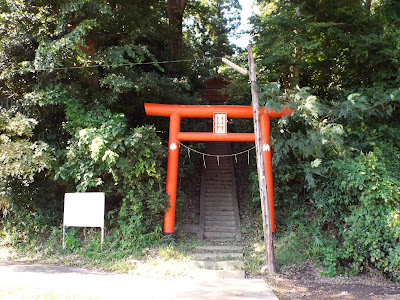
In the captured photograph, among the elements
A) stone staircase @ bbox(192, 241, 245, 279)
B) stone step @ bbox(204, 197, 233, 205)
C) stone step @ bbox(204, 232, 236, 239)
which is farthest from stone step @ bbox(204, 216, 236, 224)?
stone staircase @ bbox(192, 241, 245, 279)

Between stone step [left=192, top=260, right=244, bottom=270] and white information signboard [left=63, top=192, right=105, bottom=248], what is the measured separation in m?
2.80

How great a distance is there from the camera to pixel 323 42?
11883mm

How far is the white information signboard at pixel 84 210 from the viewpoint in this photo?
8.53 m

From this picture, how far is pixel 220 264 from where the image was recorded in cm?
793

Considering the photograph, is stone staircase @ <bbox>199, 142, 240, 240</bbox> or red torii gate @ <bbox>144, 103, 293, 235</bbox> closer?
red torii gate @ <bbox>144, 103, 293, 235</bbox>

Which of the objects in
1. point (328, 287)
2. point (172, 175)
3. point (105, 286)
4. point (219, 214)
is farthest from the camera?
point (219, 214)

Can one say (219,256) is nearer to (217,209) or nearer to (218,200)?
(217,209)

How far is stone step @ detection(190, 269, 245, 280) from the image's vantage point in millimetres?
7287

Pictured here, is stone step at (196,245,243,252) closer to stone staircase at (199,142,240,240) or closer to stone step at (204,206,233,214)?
stone staircase at (199,142,240,240)

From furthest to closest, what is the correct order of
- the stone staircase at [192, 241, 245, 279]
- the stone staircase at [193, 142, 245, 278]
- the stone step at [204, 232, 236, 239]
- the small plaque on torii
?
1. the stone step at [204, 232, 236, 239]
2. the small plaque on torii
3. the stone staircase at [193, 142, 245, 278]
4. the stone staircase at [192, 241, 245, 279]

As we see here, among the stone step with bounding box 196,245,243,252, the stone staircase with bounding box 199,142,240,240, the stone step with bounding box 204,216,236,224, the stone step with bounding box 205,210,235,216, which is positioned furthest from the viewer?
the stone step with bounding box 205,210,235,216

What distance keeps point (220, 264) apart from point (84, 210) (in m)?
4.04

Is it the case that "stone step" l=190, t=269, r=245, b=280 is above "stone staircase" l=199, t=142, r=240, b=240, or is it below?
below

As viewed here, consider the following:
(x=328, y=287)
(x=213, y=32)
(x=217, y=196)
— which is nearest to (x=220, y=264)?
(x=328, y=287)
